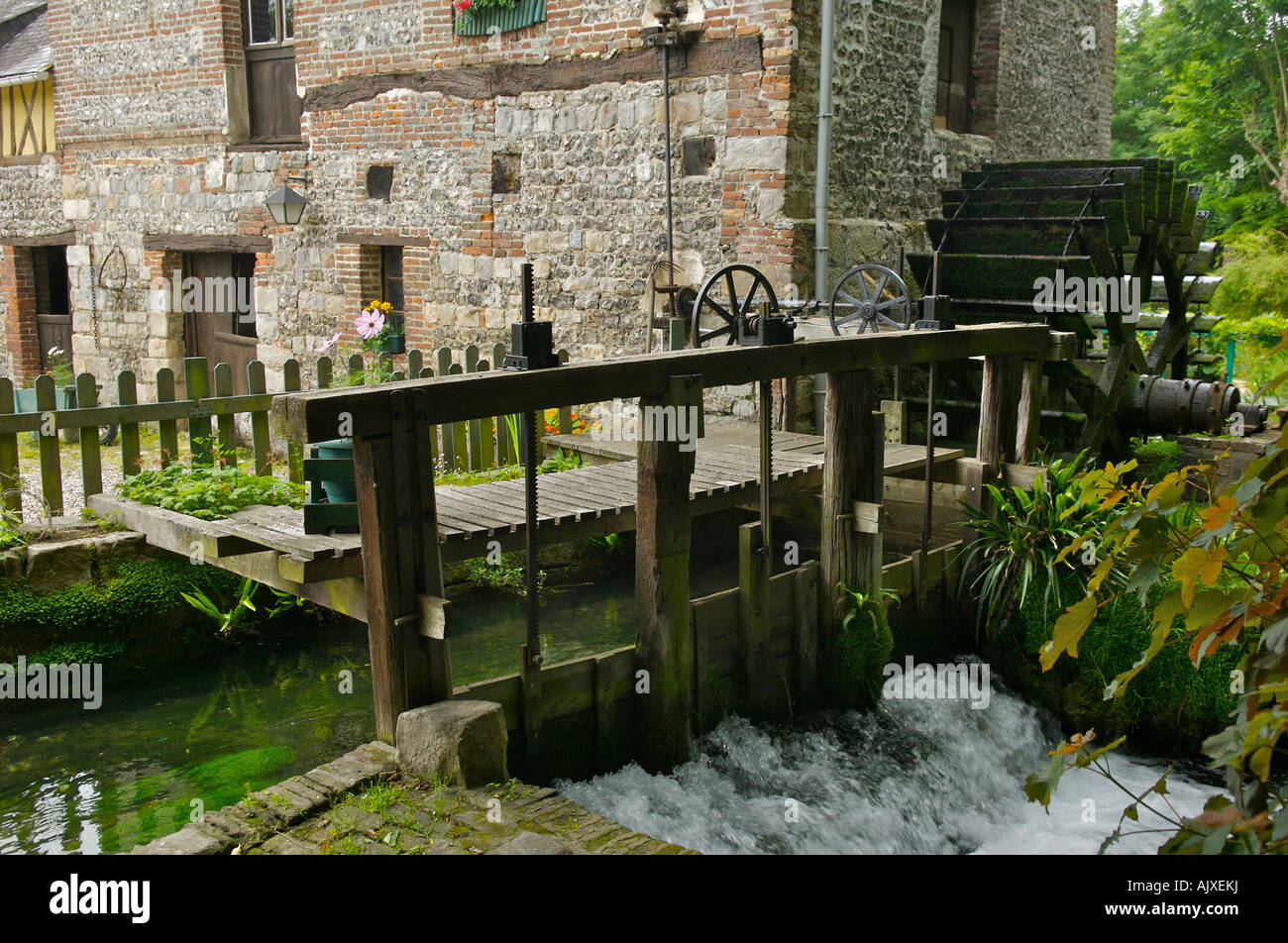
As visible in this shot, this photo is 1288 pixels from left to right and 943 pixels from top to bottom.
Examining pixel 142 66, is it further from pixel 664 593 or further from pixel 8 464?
pixel 664 593

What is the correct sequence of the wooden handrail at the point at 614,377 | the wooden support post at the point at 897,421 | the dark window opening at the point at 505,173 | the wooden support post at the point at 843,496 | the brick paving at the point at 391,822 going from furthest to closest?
the dark window opening at the point at 505,173, the wooden support post at the point at 897,421, the wooden support post at the point at 843,496, the wooden handrail at the point at 614,377, the brick paving at the point at 391,822

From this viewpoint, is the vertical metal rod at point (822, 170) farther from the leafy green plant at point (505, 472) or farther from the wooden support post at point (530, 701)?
the wooden support post at point (530, 701)

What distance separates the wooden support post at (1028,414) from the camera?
7.01m

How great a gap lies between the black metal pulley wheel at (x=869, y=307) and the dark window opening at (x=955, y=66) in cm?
278

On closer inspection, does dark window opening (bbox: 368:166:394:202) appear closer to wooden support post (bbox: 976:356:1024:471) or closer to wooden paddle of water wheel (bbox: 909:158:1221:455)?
wooden paddle of water wheel (bbox: 909:158:1221:455)

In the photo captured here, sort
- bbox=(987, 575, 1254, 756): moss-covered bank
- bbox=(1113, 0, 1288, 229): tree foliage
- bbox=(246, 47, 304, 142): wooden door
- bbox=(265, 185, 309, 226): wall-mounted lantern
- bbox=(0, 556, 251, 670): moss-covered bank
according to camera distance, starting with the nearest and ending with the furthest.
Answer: bbox=(0, 556, 251, 670): moss-covered bank → bbox=(987, 575, 1254, 756): moss-covered bank → bbox=(265, 185, 309, 226): wall-mounted lantern → bbox=(246, 47, 304, 142): wooden door → bbox=(1113, 0, 1288, 229): tree foliage

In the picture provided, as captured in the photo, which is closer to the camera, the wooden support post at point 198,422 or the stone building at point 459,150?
the wooden support post at point 198,422

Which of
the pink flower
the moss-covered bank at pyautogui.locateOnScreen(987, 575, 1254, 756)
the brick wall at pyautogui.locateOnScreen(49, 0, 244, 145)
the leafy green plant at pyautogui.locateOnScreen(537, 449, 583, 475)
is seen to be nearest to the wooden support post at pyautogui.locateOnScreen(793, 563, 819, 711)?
the moss-covered bank at pyautogui.locateOnScreen(987, 575, 1254, 756)

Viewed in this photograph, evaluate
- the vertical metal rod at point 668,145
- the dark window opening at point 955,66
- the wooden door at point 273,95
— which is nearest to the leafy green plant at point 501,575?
the vertical metal rod at point 668,145

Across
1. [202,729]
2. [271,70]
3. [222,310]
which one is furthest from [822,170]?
[222,310]

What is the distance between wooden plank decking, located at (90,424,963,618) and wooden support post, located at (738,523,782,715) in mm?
402

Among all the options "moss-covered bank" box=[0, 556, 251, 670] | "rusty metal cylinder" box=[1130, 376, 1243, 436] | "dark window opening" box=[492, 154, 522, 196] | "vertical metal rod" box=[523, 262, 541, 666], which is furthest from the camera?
"dark window opening" box=[492, 154, 522, 196]

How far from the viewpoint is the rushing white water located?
4867 millimetres
